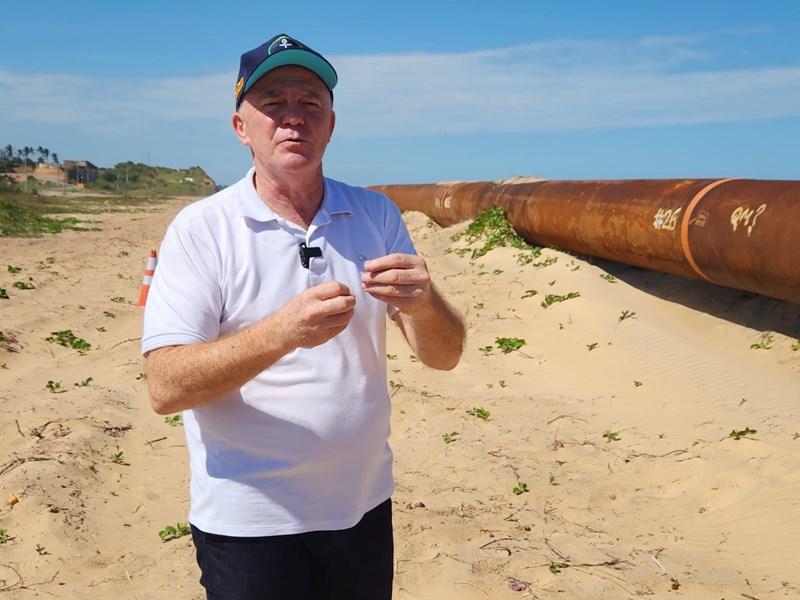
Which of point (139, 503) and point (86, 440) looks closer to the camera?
point (139, 503)

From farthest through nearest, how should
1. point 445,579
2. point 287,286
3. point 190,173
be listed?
point 190,173, point 445,579, point 287,286

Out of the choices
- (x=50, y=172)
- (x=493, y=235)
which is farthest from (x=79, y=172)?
(x=493, y=235)

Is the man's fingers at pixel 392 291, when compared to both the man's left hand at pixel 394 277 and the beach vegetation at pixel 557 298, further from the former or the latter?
the beach vegetation at pixel 557 298

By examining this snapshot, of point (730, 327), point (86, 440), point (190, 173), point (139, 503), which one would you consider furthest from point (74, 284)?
point (190, 173)

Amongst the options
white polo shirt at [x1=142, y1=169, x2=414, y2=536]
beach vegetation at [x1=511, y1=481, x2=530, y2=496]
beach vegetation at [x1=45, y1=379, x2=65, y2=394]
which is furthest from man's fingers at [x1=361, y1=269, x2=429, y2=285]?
beach vegetation at [x1=45, y1=379, x2=65, y2=394]

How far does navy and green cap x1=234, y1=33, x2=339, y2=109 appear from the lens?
2090 mm

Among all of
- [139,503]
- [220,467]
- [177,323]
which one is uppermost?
[177,323]

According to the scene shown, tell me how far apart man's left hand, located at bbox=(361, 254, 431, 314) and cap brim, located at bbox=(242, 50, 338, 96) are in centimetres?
54

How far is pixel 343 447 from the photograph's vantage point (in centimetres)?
210

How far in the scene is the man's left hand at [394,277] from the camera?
6.63 ft

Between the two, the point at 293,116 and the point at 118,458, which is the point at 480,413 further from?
the point at 293,116

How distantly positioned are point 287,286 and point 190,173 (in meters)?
122

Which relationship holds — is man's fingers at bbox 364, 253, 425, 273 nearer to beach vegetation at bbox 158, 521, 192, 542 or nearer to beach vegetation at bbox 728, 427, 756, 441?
beach vegetation at bbox 158, 521, 192, 542

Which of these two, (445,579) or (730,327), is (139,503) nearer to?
(445,579)
